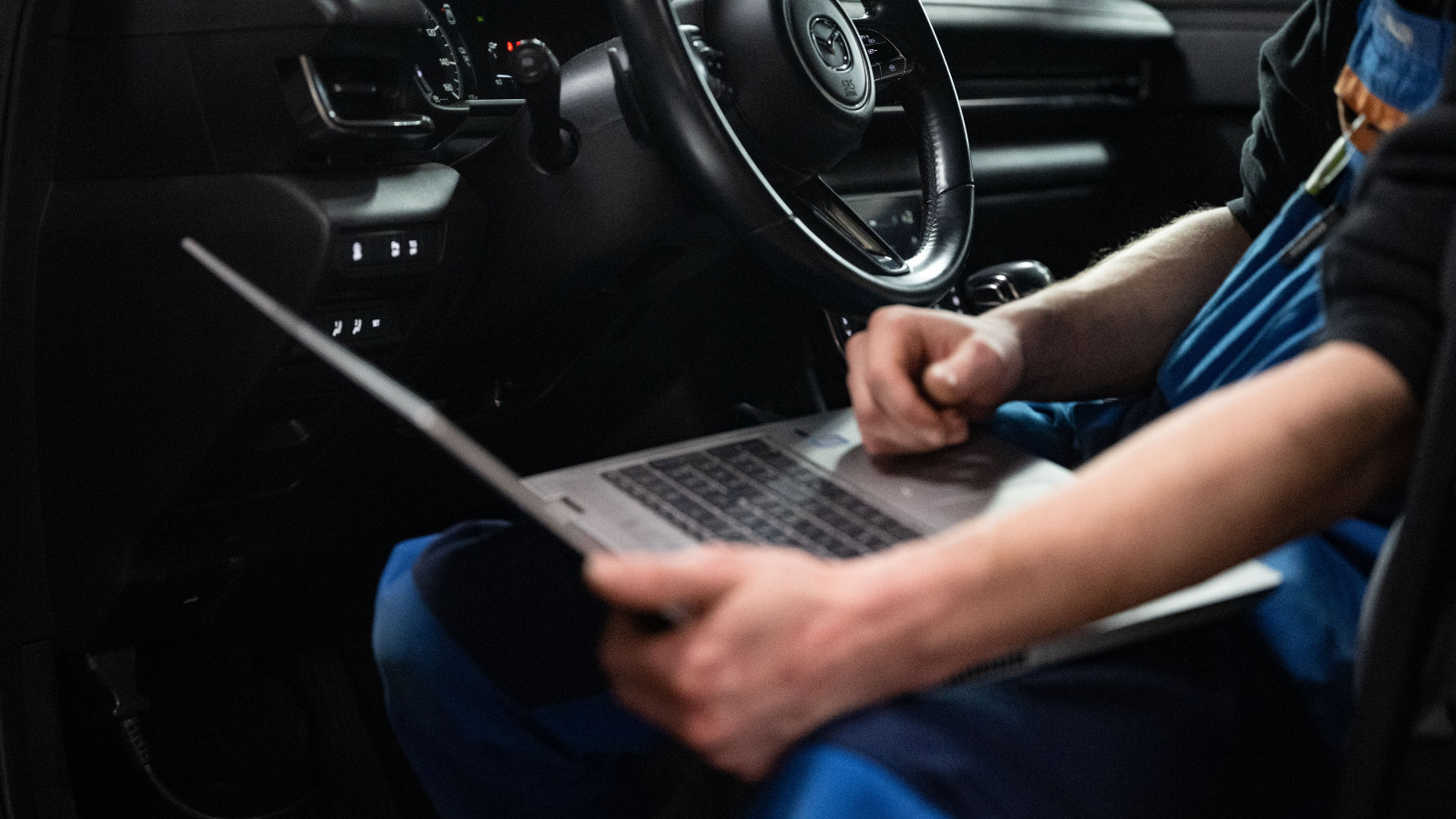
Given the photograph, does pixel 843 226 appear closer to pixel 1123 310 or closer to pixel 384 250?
pixel 1123 310

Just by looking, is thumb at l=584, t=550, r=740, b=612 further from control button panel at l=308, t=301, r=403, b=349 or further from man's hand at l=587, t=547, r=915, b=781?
control button panel at l=308, t=301, r=403, b=349

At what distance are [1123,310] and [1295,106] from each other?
0.20m

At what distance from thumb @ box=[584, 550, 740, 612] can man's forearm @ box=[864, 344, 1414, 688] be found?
2.2 inches

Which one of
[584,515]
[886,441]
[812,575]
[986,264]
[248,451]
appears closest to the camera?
[812,575]

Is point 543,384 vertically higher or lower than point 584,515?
lower

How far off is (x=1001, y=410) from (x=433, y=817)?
668mm

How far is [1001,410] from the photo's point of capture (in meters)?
0.95

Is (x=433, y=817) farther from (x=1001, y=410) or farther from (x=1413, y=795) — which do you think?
(x=1413, y=795)

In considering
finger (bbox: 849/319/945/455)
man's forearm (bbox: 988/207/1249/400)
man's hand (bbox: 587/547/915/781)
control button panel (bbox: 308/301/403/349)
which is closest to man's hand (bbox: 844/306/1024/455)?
finger (bbox: 849/319/945/455)

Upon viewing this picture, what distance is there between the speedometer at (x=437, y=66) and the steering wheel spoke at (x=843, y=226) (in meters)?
0.27

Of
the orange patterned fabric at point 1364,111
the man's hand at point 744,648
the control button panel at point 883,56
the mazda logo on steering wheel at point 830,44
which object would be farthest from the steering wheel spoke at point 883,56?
the man's hand at point 744,648

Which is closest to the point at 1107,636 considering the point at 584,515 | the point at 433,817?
the point at 584,515

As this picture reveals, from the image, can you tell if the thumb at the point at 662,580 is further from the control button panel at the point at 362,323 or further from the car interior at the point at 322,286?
the control button panel at the point at 362,323

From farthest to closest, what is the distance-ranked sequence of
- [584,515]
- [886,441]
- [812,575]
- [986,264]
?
[986,264] → [886,441] → [584,515] → [812,575]
